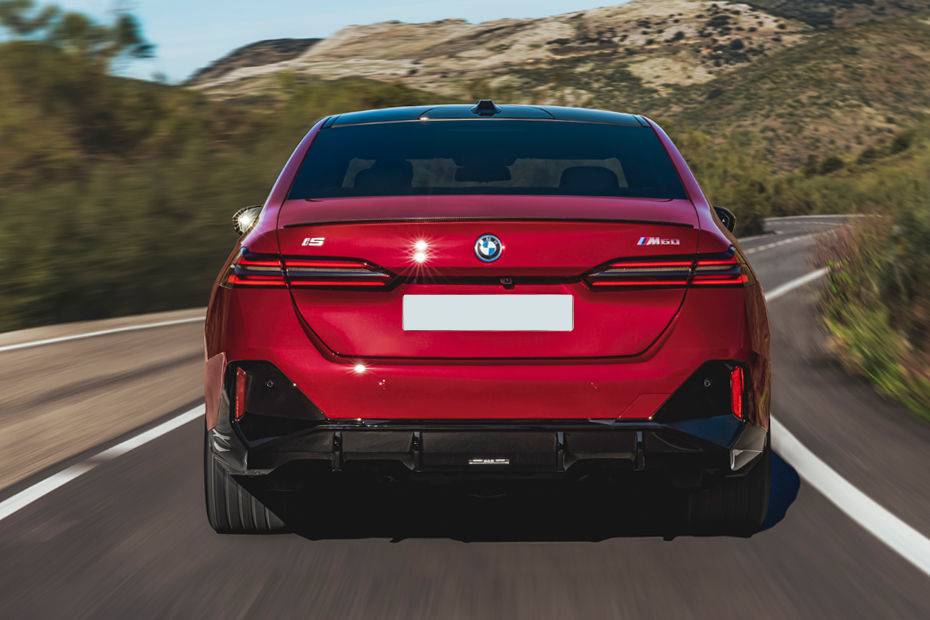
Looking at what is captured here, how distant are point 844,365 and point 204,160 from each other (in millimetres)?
13704

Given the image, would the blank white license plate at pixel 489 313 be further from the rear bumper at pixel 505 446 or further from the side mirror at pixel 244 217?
the side mirror at pixel 244 217

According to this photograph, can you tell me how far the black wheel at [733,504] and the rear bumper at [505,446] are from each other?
492 mm

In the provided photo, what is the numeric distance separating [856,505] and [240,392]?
2699 millimetres

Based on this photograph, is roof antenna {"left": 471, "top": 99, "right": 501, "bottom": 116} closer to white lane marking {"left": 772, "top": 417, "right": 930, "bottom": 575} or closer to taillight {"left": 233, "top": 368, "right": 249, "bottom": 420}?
taillight {"left": 233, "top": 368, "right": 249, "bottom": 420}

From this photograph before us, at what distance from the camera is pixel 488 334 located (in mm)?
4297

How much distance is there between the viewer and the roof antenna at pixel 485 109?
5.62 meters

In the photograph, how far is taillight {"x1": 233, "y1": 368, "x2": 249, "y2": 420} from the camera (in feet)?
14.6

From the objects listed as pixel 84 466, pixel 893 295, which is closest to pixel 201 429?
pixel 84 466

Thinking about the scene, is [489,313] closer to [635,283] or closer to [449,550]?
[635,283]

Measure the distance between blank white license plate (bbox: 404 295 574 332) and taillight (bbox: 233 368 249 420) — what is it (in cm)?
59

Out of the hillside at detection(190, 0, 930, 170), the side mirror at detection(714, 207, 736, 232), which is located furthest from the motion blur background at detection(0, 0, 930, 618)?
the hillside at detection(190, 0, 930, 170)

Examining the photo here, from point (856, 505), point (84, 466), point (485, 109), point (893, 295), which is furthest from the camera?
point (893, 295)

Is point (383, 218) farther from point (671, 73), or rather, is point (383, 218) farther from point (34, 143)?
point (671, 73)

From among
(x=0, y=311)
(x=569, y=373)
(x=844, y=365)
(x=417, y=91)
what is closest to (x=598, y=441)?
(x=569, y=373)
